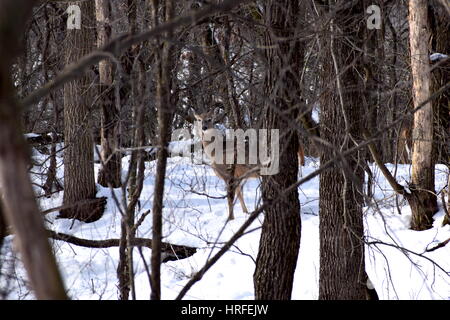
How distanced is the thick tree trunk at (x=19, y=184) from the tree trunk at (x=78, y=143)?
848 centimetres

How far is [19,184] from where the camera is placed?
1793 millimetres

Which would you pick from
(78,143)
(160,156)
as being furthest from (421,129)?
(160,156)

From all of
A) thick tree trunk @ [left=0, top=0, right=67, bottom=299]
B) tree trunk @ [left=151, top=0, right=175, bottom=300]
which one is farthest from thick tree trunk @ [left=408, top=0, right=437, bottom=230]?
thick tree trunk @ [left=0, top=0, right=67, bottom=299]

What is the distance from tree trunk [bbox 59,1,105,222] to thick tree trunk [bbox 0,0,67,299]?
848cm

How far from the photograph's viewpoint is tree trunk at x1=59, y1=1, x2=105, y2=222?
10258 millimetres

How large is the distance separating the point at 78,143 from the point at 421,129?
5.14m

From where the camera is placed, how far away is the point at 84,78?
34.6 feet

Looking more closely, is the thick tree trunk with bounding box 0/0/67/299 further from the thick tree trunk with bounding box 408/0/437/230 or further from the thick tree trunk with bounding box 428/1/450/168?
the thick tree trunk with bounding box 428/1/450/168

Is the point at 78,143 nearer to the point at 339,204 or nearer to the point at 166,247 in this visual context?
the point at 166,247

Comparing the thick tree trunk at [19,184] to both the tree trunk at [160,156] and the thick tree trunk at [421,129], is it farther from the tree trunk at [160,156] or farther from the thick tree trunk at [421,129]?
the thick tree trunk at [421,129]

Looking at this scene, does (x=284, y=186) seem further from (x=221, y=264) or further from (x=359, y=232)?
(x=221, y=264)
